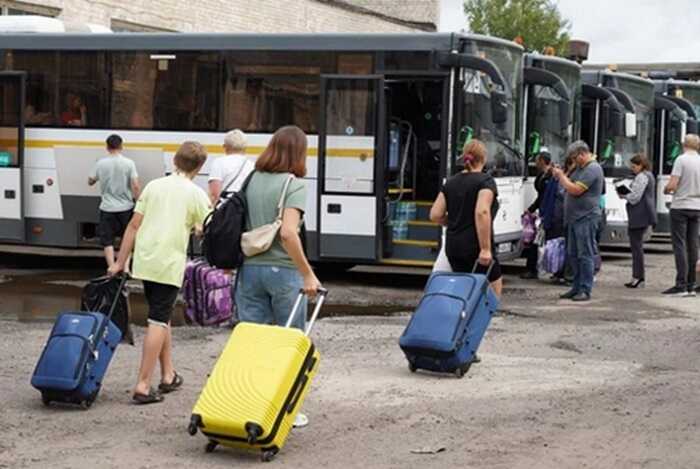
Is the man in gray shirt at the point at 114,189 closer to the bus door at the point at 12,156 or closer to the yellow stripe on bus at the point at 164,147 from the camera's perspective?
the yellow stripe on bus at the point at 164,147

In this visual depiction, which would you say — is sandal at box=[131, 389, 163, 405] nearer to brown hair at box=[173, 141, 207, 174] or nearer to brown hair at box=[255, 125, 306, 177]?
brown hair at box=[173, 141, 207, 174]

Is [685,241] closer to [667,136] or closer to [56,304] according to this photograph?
[56,304]

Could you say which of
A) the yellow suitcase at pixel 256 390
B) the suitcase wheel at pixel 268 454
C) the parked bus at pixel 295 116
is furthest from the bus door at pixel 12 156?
the suitcase wheel at pixel 268 454

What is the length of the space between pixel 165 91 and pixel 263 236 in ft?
32.9

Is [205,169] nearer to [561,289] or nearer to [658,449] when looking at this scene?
[561,289]

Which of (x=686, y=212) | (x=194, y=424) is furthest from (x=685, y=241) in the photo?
(x=194, y=424)

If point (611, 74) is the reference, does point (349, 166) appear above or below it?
below

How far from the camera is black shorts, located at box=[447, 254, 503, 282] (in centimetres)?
1066

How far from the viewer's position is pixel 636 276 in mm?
17344

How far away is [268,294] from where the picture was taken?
8.20 meters

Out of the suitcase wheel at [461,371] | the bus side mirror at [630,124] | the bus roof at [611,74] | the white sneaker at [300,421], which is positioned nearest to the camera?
the white sneaker at [300,421]

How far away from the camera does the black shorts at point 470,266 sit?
35.0 feet

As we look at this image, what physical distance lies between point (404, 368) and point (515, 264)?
10.7m

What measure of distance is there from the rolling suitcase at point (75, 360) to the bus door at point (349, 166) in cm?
788
